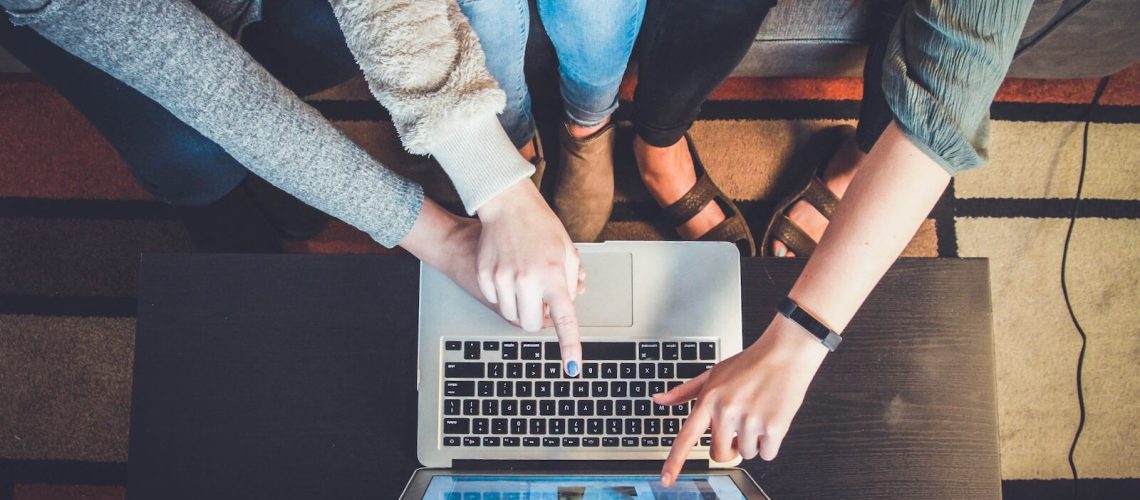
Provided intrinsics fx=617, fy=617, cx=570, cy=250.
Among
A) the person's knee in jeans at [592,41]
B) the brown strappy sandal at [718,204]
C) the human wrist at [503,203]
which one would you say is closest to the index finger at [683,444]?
the human wrist at [503,203]

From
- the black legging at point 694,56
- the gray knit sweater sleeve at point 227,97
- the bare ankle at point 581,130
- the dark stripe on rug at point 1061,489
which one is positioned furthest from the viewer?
the dark stripe on rug at point 1061,489

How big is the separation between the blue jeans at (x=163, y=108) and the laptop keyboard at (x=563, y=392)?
1.55 ft

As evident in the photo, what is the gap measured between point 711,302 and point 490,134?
301mm

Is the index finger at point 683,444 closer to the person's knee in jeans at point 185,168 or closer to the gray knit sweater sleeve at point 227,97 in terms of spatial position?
the gray knit sweater sleeve at point 227,97

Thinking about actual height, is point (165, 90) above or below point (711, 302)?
above

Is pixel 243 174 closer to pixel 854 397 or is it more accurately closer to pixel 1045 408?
pixel 854 397

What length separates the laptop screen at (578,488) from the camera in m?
0.61

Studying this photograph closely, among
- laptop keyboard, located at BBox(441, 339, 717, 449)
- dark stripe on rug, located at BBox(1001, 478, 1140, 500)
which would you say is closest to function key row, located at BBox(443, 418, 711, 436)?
laptop keyboard, located at BBox(441, 339, 717, 449)

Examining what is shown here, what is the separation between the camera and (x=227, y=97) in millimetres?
590

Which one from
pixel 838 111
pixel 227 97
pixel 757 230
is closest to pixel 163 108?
pixel 227 97

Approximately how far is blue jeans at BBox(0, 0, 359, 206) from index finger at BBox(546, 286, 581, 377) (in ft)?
1.80

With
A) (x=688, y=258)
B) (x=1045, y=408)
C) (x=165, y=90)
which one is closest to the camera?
(x=165, y=90)

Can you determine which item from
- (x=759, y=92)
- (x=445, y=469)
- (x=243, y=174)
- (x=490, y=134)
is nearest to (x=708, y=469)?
(x=445, y=469)

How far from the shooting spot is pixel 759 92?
1297 mm
